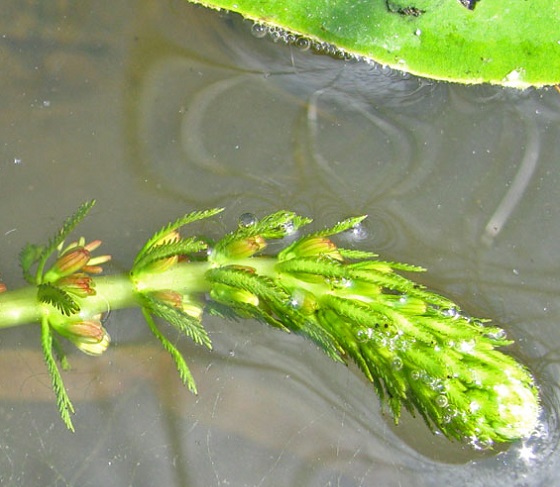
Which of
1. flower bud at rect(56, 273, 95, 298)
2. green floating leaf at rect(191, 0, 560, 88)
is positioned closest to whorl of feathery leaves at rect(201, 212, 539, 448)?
flower bud at rect(56, 273, 95, 298)

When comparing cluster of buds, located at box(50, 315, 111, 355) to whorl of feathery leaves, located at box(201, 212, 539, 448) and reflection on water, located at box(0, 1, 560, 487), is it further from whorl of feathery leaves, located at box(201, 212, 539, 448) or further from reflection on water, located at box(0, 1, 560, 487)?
reflection on water, located at box(0, 1, 560, 487)

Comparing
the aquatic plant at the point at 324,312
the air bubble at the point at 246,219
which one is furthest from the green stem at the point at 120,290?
the air bubble at the point at 246,219

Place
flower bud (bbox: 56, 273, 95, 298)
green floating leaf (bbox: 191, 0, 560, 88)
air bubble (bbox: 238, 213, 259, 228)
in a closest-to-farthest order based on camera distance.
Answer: flower bud (bbox: 56, 273, 95, 298), green floating leaf (bbox: 191, 0, 560, 88), air bubble (bbox: 238, 213, 259, 228)

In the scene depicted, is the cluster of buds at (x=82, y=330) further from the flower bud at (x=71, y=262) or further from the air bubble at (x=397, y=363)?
the air bubble at (x=397, y=363)

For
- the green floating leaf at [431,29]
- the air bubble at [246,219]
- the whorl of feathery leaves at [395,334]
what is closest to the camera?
the whorl of feathery leaves at [395,334]

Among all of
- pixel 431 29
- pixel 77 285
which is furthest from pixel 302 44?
pixel 77 285

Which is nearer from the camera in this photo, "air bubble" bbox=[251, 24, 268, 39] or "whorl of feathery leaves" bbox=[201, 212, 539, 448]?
"whorl of feathery leaves" bbox=[201, 212, 539, 448]

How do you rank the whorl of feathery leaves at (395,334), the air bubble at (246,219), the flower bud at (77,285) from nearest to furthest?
the whorl of feathery leaves at (395,334)
the flower bud at (77,285)
the air bubble at (246,219)
